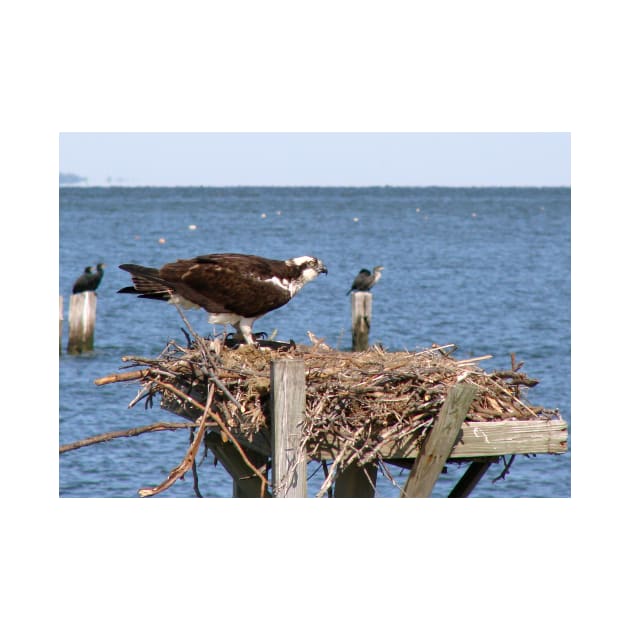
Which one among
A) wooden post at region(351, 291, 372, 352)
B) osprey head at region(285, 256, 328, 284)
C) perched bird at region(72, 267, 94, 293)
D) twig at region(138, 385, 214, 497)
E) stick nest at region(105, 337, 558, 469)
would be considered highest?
perched bird at region(72, 267, 94, 293)

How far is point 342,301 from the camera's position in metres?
25.1

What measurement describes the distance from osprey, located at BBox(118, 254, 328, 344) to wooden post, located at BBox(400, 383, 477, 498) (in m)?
2.20

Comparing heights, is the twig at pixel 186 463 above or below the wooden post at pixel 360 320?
below

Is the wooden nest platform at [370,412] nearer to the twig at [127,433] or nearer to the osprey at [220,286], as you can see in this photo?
the twig at [127,433]

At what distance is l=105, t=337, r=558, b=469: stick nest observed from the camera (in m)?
5.40

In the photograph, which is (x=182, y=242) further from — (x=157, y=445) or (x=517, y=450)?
(x=517, y=450)

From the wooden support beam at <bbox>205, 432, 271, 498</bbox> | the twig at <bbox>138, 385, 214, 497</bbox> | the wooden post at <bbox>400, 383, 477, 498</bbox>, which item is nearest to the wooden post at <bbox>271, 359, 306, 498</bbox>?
the twig at <bbox>138, 385, 214, 497</bbox>

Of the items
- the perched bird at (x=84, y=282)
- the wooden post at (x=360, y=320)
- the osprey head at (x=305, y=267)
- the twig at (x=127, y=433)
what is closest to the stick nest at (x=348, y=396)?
the twig at (x=127, y=433)

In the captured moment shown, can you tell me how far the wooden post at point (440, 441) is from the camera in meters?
5.33

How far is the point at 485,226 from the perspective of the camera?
2249 inches

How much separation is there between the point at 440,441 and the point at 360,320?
43.6 ft

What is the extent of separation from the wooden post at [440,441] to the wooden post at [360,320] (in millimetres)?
12989

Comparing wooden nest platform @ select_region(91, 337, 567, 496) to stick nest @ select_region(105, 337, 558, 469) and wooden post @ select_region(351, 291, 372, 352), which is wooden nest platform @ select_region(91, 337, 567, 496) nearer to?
stick nest @ select_region(105, 337, 558, 469)

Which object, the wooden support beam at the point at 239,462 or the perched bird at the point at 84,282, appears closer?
the wooden support beam at the point at 239,462
